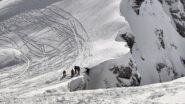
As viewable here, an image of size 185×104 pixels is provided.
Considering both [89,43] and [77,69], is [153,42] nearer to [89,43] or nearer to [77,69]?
[89,43]

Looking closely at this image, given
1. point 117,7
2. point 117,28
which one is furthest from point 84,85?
point 117,7

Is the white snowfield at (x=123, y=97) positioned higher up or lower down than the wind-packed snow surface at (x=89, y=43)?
lower down

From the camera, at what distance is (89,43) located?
129ft

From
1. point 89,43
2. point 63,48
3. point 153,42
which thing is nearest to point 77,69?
point 89,43

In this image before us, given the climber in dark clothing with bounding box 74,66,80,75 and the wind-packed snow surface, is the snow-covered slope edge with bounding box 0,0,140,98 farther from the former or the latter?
the climber in dark clothing with bounding box 74,66,80,75

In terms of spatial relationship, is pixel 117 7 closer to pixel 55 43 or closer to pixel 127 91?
pixel 55 43

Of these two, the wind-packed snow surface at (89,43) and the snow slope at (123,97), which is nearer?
the snow slope at (123,97)

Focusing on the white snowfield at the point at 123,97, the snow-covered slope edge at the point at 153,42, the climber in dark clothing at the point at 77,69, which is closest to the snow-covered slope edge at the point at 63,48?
the climber in dark clothing at the point at 77,69

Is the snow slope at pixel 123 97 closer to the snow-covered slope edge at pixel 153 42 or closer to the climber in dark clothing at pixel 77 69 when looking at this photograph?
the climber in dark clothing at pixel 77 69

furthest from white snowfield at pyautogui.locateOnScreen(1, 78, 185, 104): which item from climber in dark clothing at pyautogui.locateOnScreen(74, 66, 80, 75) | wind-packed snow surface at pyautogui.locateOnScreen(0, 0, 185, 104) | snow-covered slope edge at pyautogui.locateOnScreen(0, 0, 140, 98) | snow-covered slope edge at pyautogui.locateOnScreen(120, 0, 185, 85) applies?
snow-covered slope edge at pyautogui.locateOnScreen(120, 0, 185, 85)

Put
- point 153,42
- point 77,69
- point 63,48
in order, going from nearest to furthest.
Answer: point 77,69, point 63,48, point 153,42

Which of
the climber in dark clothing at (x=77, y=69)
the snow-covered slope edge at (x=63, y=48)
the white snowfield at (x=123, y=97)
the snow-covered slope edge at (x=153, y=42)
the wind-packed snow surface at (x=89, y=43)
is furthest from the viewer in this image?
the snow-covered slope edge at (x=153, y=42)

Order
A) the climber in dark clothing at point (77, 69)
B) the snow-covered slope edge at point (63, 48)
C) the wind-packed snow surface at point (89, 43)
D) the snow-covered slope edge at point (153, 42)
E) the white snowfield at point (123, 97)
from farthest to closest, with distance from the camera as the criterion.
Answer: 1. the snow-covered slope edge at point (153, 42)
2. the wind-packed snow surface at point (89, 43)
3. the snow-covered slope edge at point (63, 48)
4. the climber in dark clothing at point (77, 69)
5. the white snowfield at point (123, 97)

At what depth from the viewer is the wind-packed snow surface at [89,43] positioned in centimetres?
3241
